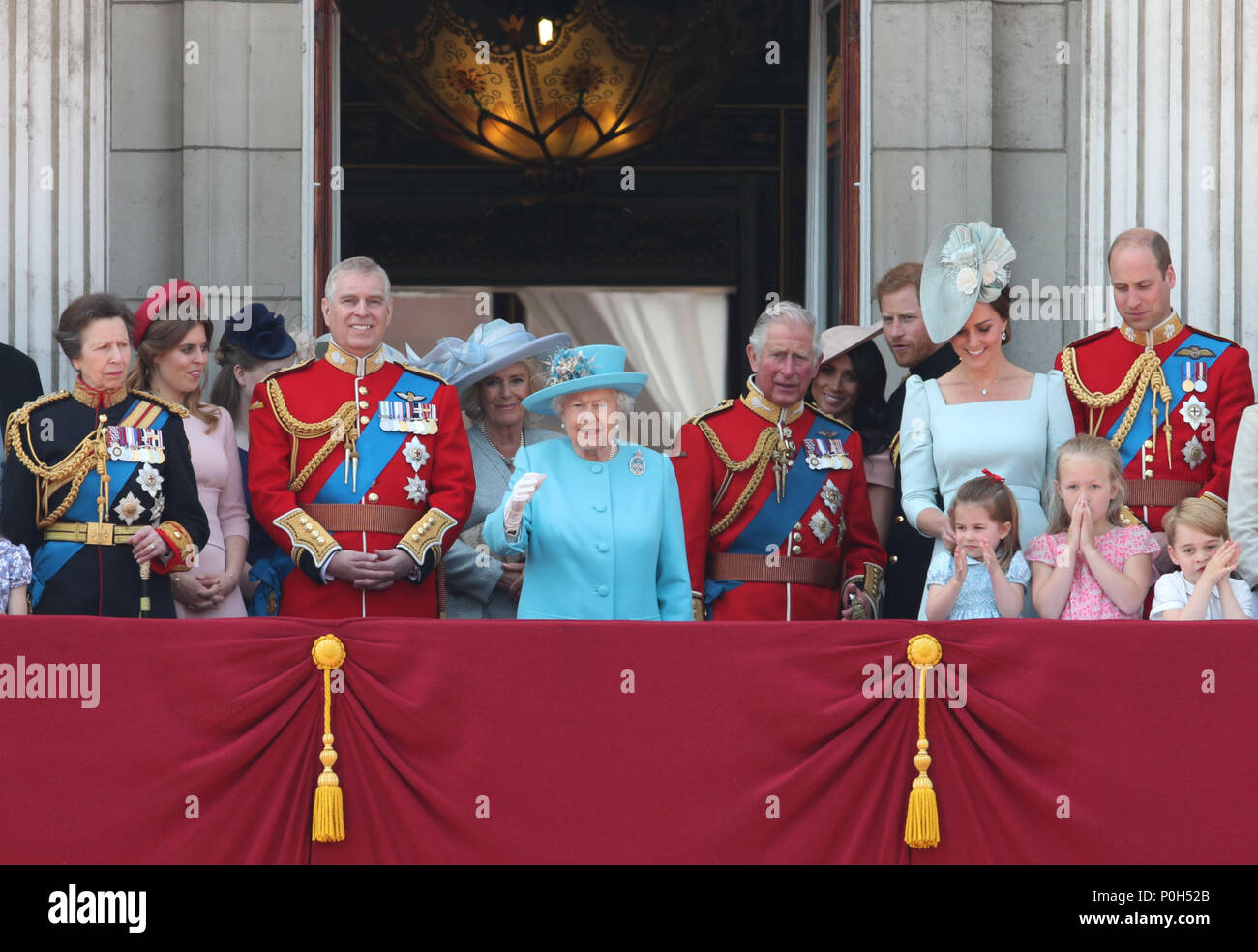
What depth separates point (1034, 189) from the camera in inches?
302

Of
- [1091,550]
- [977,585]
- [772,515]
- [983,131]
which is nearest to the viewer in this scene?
[1091,550]

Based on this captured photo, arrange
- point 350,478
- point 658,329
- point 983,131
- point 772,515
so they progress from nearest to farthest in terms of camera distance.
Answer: point 350,478, point 772,515, point 983,131, point 658,329

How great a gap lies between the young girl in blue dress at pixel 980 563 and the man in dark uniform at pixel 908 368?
58cm

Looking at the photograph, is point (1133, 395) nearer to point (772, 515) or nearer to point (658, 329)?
point (772, 515)

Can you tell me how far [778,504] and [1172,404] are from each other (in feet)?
3.95

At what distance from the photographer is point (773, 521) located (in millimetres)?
5898

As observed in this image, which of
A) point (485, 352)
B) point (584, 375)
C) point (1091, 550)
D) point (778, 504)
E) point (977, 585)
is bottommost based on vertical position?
point (977, 585)

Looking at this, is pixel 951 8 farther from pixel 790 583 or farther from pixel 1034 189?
pixel 790 583

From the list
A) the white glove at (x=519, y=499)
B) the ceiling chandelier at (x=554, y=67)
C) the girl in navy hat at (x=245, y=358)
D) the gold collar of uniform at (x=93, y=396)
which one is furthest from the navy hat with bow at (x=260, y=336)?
the ceiling chandelier at (x=554, y=67)

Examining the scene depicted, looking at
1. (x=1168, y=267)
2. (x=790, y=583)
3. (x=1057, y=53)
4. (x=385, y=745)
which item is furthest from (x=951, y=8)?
(x=385, y=745)

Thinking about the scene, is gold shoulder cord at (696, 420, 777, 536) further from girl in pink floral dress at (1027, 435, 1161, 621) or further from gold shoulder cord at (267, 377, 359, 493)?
gold shoulder cord at (267, 377, 359, 493)

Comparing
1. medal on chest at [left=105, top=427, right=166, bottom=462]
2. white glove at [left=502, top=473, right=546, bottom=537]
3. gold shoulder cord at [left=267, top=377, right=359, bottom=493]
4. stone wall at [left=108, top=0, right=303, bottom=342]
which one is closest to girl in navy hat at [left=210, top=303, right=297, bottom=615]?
gold shoulder cord at [left=267, top=377, right=359, bottom=493]

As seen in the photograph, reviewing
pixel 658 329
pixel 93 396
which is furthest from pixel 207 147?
pixel 658 329

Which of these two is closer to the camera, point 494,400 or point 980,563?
point 980,563
